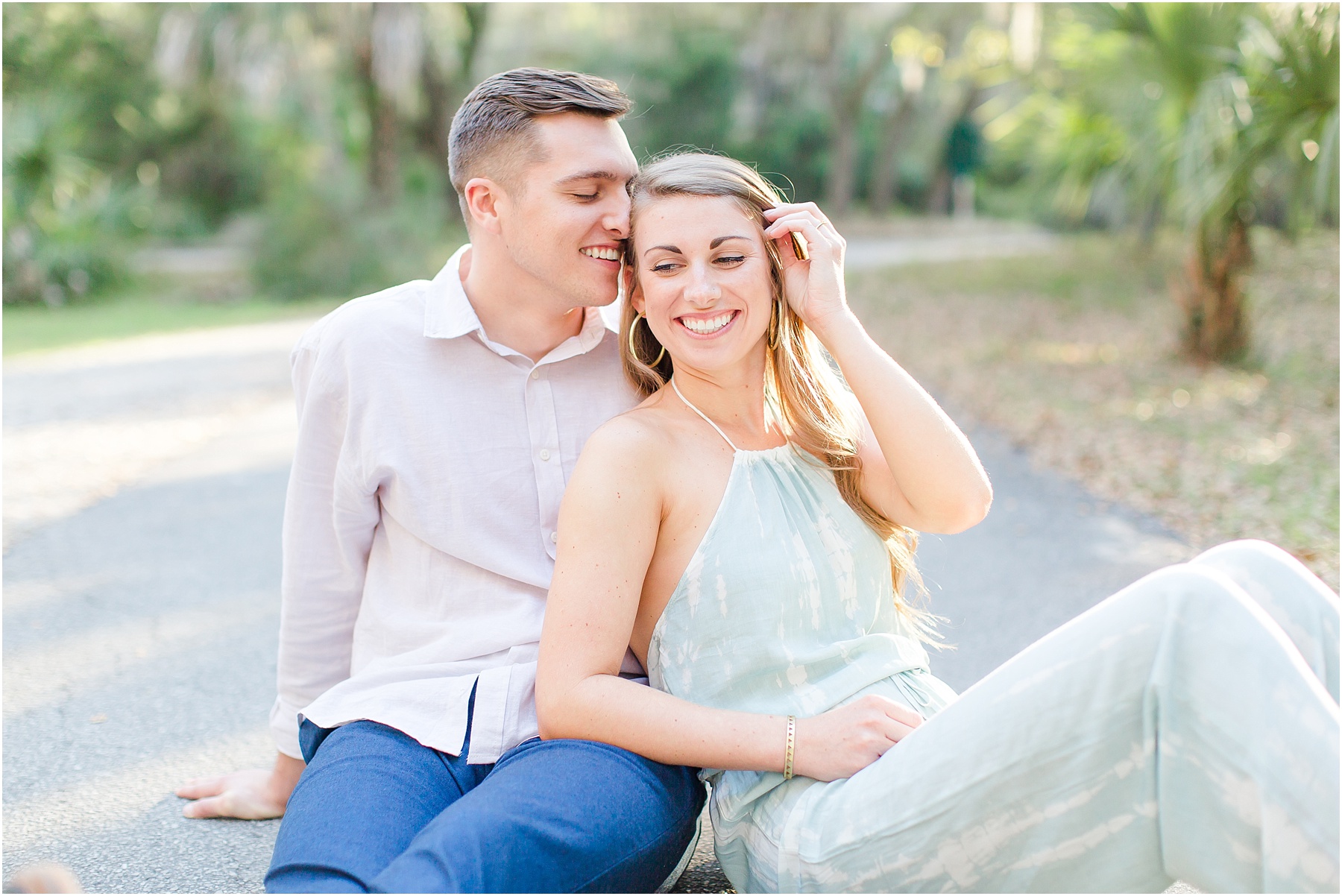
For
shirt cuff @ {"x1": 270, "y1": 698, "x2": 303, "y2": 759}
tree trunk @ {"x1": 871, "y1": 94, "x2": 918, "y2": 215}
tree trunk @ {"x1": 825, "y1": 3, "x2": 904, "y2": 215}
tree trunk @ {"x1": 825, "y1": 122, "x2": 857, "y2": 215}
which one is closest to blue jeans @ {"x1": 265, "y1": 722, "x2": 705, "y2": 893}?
shirt cuff @ {"x1": 270, "y1": 698, "x2": 303, "y2": 759}

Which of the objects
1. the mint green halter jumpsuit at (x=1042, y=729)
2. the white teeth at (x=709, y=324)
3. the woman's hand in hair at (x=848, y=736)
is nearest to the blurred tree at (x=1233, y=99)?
the white teeth at (x=709, y=324)

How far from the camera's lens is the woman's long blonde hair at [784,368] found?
7.34ft

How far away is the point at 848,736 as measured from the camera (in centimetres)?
192

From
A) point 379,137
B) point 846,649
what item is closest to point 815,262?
point 846,649

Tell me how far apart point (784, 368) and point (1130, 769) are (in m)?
1.04

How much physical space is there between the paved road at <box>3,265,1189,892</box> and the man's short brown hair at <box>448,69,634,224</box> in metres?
1.70

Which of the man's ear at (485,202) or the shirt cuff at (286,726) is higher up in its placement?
the man's ear at (485,202)

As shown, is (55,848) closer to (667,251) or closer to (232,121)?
(667,251)

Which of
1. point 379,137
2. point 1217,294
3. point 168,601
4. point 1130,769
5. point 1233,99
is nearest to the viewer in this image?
point 1130,769

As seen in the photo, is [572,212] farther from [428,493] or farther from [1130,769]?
[1130,769]

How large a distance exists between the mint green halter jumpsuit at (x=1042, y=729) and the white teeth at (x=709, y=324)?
0.29m

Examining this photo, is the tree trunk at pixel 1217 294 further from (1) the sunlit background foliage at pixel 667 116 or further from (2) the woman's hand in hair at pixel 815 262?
(2) the woman's hand in hair at pixel 815 262

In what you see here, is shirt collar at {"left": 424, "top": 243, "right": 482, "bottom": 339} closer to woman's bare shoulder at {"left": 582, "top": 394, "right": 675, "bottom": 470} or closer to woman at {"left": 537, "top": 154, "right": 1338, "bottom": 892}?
woman at {"left": 537, "top": 154, "right": 1338, "bottom": 892}

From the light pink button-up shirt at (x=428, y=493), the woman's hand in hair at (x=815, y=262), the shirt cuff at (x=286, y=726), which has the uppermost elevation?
the woman's hand in hair at (x=815, y=262)
